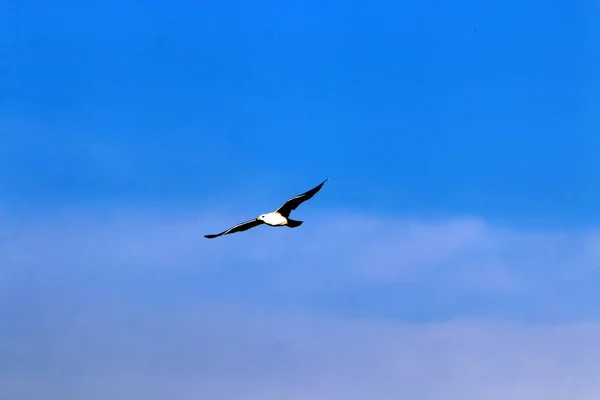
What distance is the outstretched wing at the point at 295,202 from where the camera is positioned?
3847 cm

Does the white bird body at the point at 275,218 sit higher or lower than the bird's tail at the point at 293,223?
higher

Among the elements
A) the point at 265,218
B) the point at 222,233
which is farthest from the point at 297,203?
the point at 222,233

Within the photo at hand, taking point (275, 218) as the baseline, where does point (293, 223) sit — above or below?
below

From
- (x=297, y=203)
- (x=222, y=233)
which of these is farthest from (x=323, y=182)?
(x=222, y=233)

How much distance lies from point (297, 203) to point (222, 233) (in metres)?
5.41

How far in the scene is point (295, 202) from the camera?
39062mm

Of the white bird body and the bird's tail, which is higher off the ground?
the white bird body

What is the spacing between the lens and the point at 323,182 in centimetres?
3750

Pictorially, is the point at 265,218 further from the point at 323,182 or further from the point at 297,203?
the point at 323,182

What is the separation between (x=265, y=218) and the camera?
131 ft

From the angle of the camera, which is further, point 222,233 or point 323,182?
point 222,233

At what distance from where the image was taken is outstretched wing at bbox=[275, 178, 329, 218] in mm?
38469

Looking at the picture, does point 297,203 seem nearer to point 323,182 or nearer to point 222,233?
point 323,182

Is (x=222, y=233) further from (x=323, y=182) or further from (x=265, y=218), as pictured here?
(x=323, y=182)
